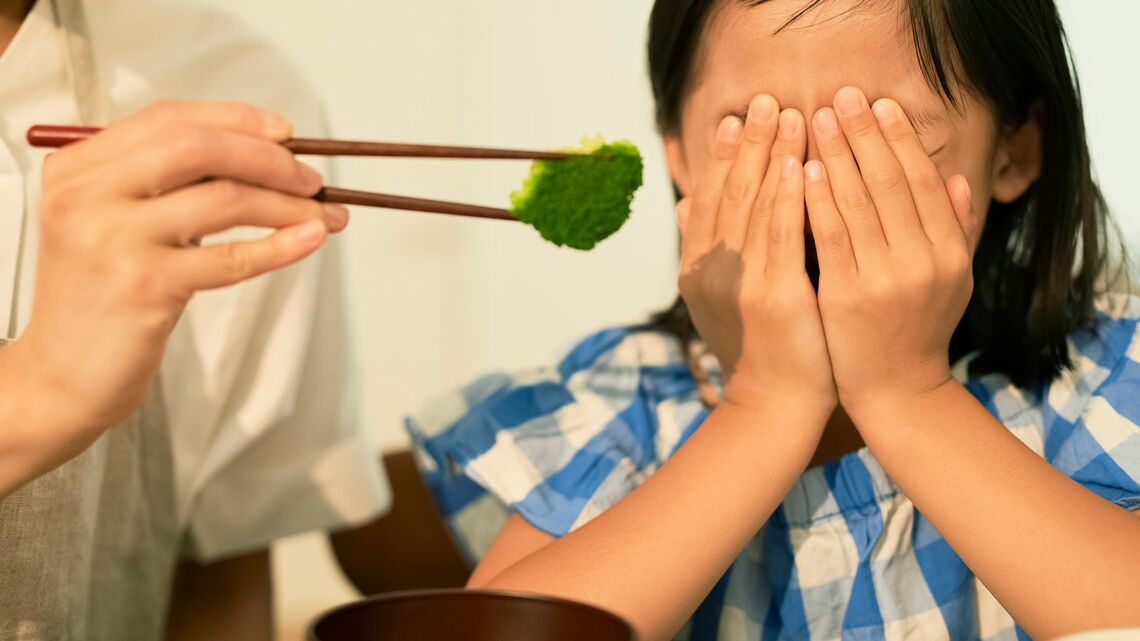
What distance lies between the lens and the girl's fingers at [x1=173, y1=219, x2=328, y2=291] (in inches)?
24.8

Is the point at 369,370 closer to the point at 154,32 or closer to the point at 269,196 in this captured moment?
the point at 154,32

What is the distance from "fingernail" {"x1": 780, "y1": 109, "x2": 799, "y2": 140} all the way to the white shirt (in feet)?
1.80

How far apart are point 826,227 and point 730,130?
0.11 meters

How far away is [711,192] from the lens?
93cm

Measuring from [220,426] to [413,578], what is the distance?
26 centimetres

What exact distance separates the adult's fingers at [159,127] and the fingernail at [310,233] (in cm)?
6

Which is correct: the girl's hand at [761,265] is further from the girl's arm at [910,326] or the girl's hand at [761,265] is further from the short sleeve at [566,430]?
the short sleeve at [566,430]

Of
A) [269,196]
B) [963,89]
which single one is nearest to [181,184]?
[269,196]

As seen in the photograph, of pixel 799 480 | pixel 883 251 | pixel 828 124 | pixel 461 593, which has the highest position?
pixel 828 124

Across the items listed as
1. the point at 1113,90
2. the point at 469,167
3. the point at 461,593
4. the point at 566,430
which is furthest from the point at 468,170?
the point at 461,593

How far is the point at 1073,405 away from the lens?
98cm

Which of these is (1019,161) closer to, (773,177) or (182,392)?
(773,177)

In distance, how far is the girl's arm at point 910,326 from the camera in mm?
786

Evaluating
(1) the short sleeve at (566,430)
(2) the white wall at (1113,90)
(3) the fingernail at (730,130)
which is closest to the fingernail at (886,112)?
(3) the fingernail at (730,130)
